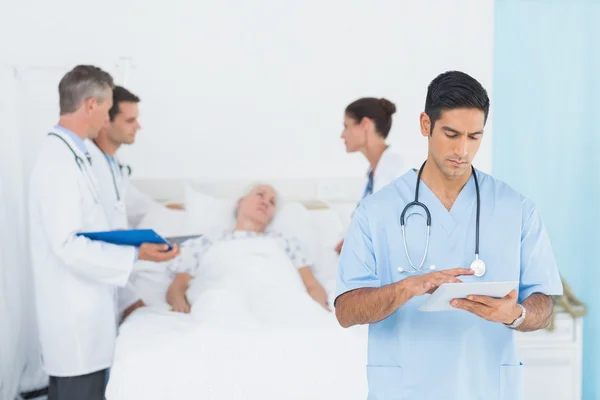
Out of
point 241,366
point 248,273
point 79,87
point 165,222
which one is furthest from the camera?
point 165,222

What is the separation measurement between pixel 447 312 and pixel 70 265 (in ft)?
4.38

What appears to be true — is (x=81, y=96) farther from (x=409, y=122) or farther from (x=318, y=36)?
(x=409, y=122)

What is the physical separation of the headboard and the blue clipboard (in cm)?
101

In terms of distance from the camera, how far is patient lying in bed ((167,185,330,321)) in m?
2.64

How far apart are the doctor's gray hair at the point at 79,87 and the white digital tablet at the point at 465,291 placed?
1.53 m

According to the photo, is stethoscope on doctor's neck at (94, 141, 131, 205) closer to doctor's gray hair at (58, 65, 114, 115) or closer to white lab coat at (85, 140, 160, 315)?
white lab coat at (85, 140, 160, 315)

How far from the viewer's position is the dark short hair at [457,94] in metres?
A: 1.42

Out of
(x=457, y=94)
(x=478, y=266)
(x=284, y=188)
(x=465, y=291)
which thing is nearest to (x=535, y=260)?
(x=478, y=266)

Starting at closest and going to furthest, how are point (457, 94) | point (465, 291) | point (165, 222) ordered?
point (465, 291), point (457, 94), point (165, 222)

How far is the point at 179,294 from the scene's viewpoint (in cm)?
288

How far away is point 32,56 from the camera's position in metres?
3.31

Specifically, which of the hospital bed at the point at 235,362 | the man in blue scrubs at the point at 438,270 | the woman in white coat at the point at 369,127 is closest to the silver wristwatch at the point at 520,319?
the man in blue scrubs at the point at 438,270

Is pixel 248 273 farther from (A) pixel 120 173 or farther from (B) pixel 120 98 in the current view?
(B) pixel 120 98

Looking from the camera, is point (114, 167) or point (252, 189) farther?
point (252, 189)
